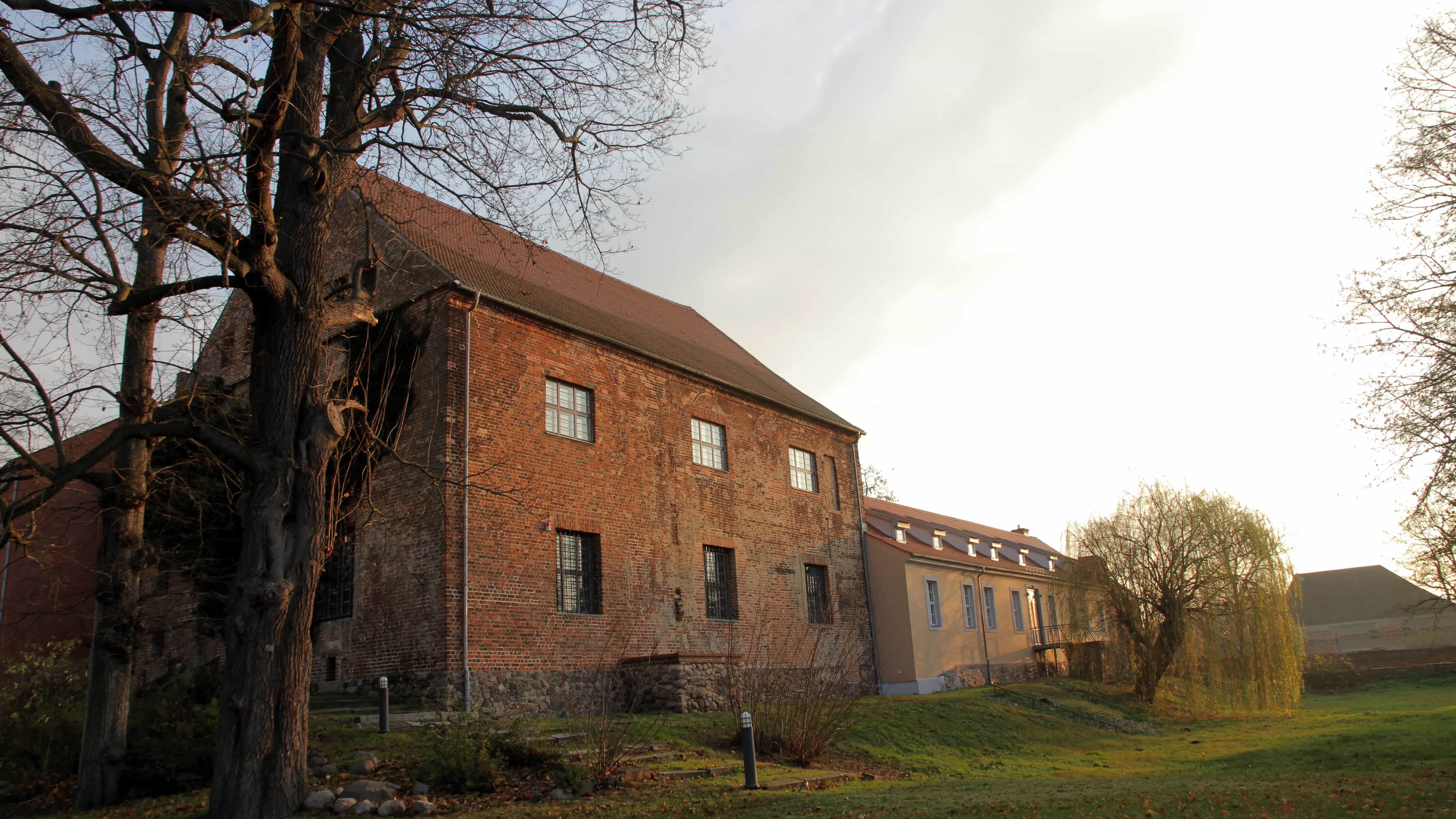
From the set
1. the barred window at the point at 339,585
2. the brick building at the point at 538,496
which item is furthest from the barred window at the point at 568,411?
the barred window at the point at 339,585

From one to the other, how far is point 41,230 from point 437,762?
18.9ft

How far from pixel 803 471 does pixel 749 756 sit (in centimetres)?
1351

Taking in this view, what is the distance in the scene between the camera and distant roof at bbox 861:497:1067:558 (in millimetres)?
28125

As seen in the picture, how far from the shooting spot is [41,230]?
692cm

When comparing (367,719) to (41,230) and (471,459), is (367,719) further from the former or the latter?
(41,230)

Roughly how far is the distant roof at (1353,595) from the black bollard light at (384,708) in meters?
59.6

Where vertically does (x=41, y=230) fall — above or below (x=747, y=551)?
above

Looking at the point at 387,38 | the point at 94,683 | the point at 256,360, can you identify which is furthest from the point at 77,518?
the point at 387,38

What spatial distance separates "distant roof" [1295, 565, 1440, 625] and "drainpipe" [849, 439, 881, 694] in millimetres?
45166

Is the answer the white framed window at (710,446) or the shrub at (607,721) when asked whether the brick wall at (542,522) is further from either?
the shrub at (607,721)

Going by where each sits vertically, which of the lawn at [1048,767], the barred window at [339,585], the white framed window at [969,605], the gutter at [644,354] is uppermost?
the gutter at [644,354]

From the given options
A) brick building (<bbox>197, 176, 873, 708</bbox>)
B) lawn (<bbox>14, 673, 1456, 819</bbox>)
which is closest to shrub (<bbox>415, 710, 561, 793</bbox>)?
lawn (<bbox>14, 673, 1456, 819</bbox>)

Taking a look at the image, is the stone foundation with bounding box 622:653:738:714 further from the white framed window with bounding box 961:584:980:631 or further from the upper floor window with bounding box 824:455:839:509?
the white framed window with bounding box 961:584:980:631

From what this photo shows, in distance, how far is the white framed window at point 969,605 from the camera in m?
27.0
